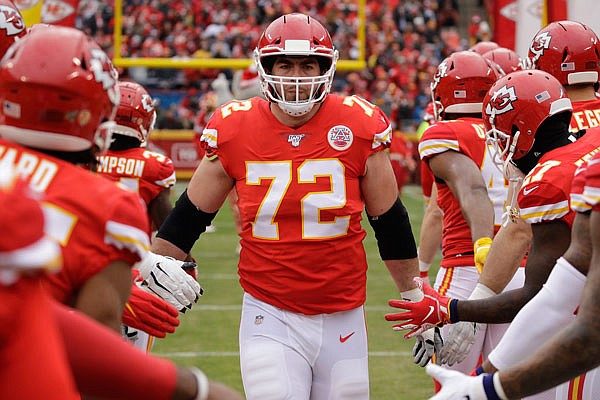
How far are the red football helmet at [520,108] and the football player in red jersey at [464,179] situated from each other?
26.9 inches

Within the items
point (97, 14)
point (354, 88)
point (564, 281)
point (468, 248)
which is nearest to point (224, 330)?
point (468, 248)

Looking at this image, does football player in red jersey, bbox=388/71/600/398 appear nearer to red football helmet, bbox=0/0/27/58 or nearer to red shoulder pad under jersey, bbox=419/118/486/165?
red shoulder pad under jersey, bbox=419/118/486/165

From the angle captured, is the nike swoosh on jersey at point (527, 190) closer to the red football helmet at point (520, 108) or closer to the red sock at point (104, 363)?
the red football helmet at point (520, 108)

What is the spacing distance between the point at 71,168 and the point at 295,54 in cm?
163

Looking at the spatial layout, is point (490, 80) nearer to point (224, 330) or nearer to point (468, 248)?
point (468, 248)

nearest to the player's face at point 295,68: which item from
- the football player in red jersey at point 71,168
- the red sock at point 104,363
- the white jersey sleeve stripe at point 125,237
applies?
the football player in red jersey at point 71,168

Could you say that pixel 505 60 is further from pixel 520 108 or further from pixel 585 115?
pixel 520 108

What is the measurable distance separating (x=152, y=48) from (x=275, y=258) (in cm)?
1912

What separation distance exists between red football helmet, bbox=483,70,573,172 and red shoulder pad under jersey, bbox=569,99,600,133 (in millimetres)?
688

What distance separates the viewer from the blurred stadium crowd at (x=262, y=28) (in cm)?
2070

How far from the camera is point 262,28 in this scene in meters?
22.7

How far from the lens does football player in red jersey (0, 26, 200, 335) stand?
7.26ft

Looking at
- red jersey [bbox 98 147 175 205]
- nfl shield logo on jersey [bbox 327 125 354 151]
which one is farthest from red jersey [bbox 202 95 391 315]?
red jersey [bbox 98 147 175 205]

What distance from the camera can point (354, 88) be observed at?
67.8 feet
